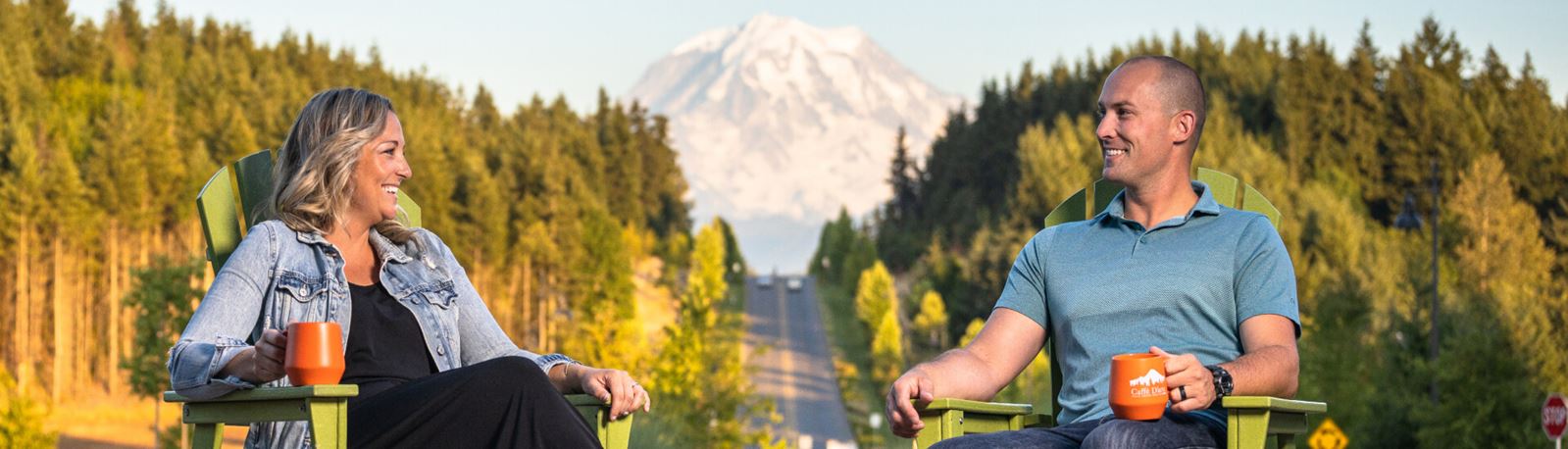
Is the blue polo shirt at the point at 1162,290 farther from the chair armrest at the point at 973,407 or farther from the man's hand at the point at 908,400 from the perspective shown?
the man's hand at the point at 908,400

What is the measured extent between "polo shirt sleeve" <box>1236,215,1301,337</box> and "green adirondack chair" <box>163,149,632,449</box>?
1.52 meters

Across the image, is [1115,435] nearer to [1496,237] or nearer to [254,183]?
[254,183]

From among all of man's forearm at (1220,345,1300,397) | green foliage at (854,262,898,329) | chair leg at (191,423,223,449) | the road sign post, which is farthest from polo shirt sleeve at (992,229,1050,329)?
green foliage at (854,262,898,329)

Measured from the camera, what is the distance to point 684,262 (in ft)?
385

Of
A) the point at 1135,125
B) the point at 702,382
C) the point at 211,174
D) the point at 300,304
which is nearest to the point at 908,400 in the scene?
the point at 1135,125

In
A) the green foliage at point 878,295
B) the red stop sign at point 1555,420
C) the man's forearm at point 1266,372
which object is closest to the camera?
the man's forearm at point 1266,372

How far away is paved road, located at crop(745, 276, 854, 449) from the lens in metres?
71.5

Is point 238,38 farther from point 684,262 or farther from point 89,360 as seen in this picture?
point 89,360

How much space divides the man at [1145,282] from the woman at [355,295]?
0.88 m

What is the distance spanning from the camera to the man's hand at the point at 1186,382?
13.0ft

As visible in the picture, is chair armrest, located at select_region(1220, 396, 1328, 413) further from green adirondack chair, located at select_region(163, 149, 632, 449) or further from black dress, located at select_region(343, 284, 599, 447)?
green adirondack chair, located at select_region(163, 149, 632, 449)

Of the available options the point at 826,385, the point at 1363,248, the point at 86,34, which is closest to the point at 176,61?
the point at 86,34

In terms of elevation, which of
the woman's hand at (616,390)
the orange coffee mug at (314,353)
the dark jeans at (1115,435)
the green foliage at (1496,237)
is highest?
the green foliage at (1496,237)

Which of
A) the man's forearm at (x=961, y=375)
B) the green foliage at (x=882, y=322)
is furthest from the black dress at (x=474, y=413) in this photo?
the green foliage at (x=882, y=322)
